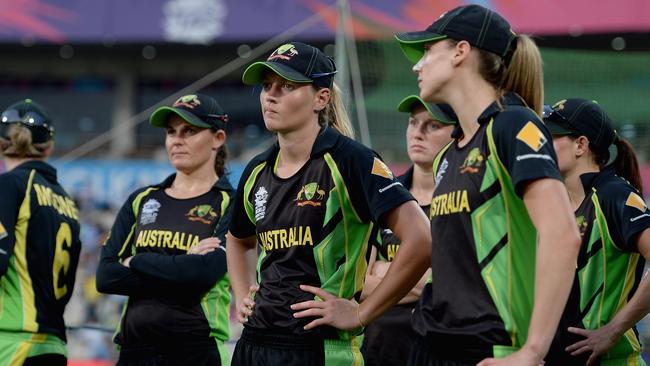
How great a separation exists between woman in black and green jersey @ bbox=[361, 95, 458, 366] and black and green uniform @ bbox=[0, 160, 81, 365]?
1.78 metres

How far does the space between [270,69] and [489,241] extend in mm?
1383

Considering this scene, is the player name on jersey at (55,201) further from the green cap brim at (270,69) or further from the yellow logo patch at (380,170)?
the yellow logo patch at (380,170)

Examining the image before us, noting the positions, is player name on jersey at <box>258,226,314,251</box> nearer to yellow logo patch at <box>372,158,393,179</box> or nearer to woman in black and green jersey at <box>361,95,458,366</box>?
yellow logo patch at <box>372,158,393,179</box>

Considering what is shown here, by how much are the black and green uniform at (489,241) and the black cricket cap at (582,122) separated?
1.47 metres

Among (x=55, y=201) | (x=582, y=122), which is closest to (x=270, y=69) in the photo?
(x=582, y=122)

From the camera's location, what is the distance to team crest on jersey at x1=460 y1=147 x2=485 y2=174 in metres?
2.97

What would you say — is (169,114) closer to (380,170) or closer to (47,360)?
(47,360)

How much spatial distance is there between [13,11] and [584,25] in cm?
1426

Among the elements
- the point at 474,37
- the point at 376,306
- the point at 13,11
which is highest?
the point at 13,11

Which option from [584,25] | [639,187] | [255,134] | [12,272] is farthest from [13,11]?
[639,187]

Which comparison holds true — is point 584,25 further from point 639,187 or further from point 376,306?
point 376,306

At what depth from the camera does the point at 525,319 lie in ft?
9.38

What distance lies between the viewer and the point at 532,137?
2.81 meters

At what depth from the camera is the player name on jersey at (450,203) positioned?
2.99m
